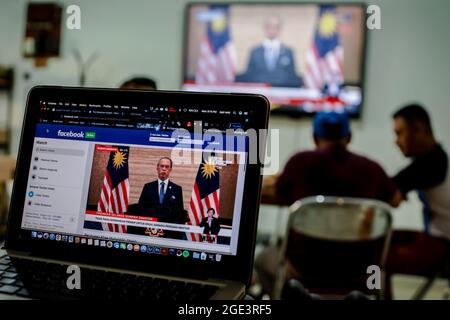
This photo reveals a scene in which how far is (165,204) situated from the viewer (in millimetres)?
680

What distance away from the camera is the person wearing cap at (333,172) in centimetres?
185

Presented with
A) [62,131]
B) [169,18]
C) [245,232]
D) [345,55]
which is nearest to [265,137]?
[245,232]

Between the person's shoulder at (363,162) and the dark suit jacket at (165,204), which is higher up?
the person's shoulder at (363,162)

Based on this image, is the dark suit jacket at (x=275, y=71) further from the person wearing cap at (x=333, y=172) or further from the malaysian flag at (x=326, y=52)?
the person wearing cap at (x=333, y=172)

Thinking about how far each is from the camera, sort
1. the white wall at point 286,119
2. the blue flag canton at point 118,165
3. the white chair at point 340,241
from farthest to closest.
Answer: the white wall at point 286,119
the white chair at point 340,241
the blue flag canton at point 118,165

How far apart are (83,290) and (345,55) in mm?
3101

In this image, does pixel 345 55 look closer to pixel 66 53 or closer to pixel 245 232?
pixel 66 53

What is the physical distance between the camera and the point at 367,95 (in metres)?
3.48

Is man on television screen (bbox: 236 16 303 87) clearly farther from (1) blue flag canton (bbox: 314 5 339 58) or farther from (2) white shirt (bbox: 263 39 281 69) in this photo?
(1) blue flag canton (bbox: 314 5 339 58)

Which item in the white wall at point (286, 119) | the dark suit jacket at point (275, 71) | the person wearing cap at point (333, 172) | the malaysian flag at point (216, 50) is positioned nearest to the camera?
the person wearing cap at point (333, 172)

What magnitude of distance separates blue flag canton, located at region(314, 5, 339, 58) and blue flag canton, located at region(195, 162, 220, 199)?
9.61 ft

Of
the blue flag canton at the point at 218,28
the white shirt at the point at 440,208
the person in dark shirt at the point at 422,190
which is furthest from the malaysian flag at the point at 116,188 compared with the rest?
the blue flag canton at the point at 218,28

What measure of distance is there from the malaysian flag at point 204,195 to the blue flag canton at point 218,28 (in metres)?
3.04

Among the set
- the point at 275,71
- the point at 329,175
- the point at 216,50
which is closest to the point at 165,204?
the point at 329,175
